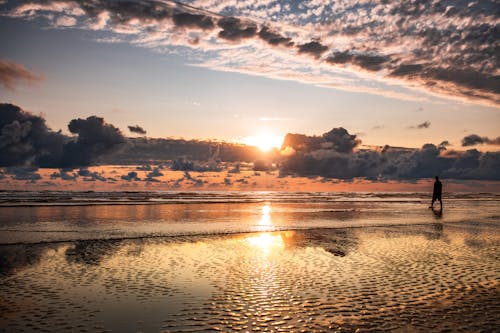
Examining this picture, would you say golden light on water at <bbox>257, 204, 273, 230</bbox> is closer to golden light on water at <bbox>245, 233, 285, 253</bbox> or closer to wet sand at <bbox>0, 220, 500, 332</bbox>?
golden light on water at <bbox>245, 233, 285, 253</bbox>

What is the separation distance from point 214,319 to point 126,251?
9.20 m

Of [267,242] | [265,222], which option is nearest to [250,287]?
[267,242]

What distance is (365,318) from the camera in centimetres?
777

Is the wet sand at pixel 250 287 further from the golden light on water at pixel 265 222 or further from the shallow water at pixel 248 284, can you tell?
the golden light on water at pixel 265 222

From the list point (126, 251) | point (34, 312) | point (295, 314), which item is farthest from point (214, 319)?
point (126, 251)

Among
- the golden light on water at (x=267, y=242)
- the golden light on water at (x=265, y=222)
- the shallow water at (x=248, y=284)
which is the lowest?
the golden light on water at (x=265, y=222)

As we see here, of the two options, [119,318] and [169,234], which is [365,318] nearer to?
[119,318]

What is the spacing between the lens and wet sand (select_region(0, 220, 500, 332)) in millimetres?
7551

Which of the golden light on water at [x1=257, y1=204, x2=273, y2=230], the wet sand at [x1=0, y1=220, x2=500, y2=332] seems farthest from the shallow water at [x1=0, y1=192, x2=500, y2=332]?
the golden light on water at [x1=257, y1=204, x2=273, y2=230]

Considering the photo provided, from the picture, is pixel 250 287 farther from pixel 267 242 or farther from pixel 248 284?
pixel 267 242

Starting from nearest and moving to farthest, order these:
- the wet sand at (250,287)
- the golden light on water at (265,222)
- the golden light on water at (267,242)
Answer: the wet sand at (250,287), the golden light on water at (267,242), the golden light on water at (265,222)

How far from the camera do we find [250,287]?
1012 centimetres

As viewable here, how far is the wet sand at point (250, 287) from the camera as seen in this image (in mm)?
7551

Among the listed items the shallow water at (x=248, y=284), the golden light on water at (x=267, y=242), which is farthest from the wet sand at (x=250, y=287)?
the golden light on water at (x=267, y=242)
